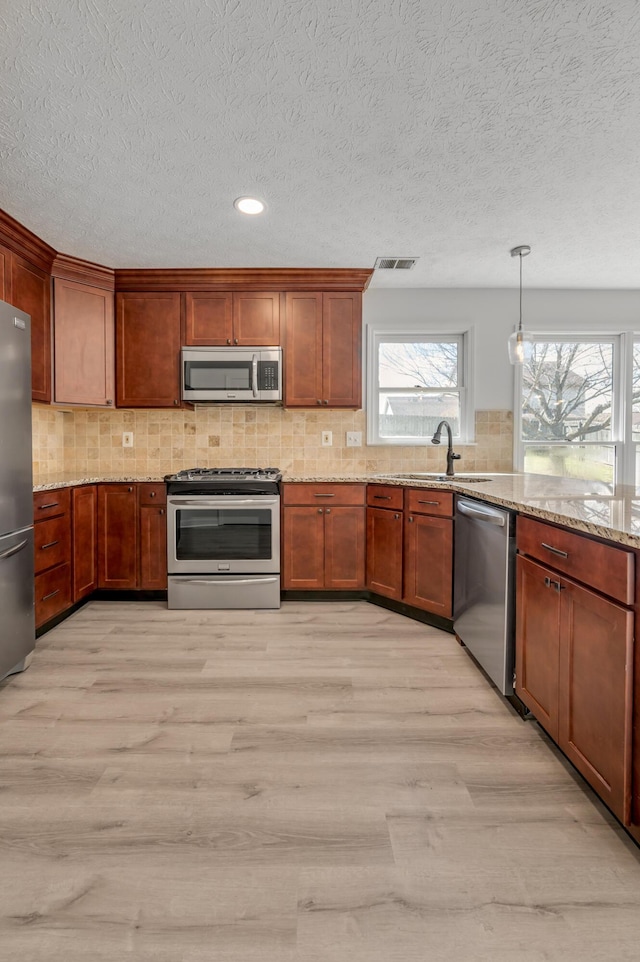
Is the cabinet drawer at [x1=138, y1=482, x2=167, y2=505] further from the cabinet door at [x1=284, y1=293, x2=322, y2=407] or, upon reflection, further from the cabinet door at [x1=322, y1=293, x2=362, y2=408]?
the cabinet door at [x1=322, y1=293, x2=362, y2=408]

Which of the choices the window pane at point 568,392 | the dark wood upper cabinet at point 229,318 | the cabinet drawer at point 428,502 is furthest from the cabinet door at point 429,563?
the dark wood upper cabinet at point 229,318

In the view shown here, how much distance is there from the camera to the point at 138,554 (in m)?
3.45

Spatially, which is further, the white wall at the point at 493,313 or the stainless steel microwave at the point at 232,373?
the white wall at the point at 493,313

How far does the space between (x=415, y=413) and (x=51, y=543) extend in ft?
9.33

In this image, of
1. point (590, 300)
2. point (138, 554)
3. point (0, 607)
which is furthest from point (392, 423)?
point (0, 607)

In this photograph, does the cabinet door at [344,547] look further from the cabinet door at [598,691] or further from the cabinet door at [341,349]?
the cabinet door at [598,691]

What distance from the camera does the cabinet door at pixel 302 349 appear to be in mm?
3580

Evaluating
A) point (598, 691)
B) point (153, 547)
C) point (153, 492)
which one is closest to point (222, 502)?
point (153, 492)

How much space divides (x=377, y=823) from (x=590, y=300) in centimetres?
413

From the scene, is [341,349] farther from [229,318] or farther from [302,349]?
[229,318]

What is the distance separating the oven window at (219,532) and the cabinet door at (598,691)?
7.15 ft

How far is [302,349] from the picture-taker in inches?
141

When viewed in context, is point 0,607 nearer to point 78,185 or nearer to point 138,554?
point 138,554

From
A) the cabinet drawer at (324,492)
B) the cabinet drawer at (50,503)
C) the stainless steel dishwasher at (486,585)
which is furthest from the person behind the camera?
the cabinet drawer at (324,492)
